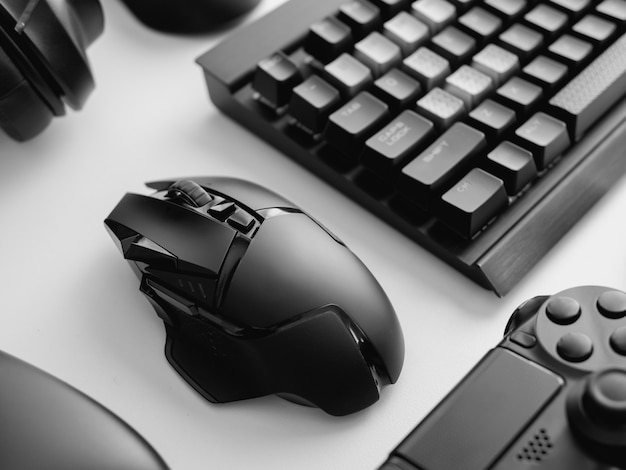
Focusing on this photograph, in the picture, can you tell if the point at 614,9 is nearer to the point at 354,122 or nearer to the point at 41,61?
the point at 354,122

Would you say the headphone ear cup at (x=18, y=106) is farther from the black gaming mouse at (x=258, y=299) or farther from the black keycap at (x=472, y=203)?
the black keycap at (x=472, y=203)

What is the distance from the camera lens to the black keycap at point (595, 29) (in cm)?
54

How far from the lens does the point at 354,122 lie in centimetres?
51

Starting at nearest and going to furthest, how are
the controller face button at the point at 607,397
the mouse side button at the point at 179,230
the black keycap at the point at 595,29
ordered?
the controller face button at the point at 607,397 → the mouse side button at the point at 179,230 → the black keycap at the point at 595,29

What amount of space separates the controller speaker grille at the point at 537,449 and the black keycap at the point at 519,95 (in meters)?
0.24

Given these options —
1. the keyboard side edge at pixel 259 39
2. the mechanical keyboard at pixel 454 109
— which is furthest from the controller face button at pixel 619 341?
the keyboard side edge at pixel 259 39

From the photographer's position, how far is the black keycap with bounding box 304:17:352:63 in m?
0.56

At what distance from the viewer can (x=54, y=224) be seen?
0.54 meters

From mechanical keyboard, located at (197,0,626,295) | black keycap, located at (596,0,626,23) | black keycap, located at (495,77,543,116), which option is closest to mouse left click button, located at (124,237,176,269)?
mechanical keyboard, located at (197,0,626,295)

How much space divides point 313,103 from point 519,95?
135mm

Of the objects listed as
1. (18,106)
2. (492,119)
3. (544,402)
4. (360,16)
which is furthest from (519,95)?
(18,106)

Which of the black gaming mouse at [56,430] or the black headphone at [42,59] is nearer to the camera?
the black gaming mouse at [56,430]

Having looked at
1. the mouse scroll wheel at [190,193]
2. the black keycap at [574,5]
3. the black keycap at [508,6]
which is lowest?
the mouse scroll wheel at [190,193]

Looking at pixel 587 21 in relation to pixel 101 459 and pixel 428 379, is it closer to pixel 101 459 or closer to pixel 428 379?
pixel 428 379
